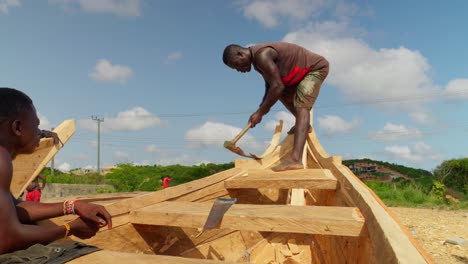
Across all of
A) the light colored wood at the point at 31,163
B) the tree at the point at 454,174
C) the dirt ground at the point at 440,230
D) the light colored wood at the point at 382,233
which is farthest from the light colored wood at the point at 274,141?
the tree at the point at 454,174

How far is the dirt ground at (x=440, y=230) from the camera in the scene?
19.0 ft

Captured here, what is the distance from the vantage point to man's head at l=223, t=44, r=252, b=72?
362 cm

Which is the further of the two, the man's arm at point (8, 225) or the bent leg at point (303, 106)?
the bent leg at point (303, 106)

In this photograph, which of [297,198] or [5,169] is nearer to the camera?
[5,169]

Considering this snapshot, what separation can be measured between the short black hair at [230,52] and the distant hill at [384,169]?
18.7 metres

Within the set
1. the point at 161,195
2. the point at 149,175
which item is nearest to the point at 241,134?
the point at 161,195

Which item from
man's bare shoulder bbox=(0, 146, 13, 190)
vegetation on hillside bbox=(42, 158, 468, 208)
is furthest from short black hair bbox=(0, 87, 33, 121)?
vegetation on hillside bbox=(42, 158, 468, 208)

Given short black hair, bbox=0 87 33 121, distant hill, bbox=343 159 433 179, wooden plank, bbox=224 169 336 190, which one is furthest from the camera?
distant hill, bbox=343 159 433 179

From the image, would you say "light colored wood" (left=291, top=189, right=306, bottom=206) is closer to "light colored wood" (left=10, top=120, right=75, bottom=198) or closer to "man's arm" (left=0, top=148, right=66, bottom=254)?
"light colored wood" (left=10, top=120, right=75, bottom=198)

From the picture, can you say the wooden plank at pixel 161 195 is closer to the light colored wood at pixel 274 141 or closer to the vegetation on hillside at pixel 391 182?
the light colored wood at pixel 274 141

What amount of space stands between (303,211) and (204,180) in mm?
1178

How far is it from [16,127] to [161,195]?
1302 millimetres

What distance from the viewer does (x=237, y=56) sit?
3.62 metres

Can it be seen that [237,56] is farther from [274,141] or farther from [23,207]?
[23,207]
